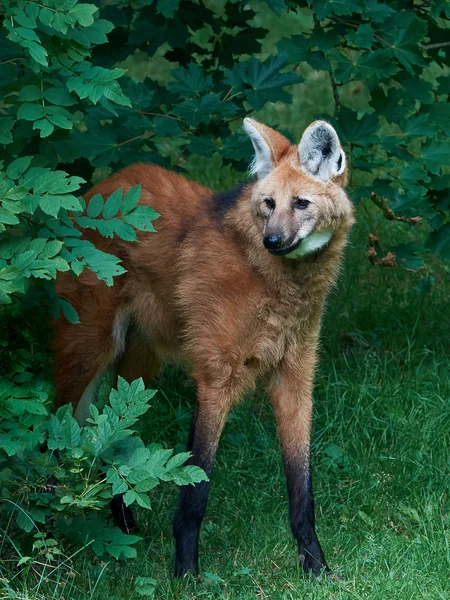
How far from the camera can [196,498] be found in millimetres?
3373

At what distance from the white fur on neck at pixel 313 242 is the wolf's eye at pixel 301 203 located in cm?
10

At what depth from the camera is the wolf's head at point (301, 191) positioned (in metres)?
3.20

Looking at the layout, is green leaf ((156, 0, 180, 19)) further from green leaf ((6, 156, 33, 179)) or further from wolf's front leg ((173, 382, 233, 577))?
wolf's front leg ((173, 382, 233, 577))

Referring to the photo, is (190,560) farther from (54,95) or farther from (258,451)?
(54,95)

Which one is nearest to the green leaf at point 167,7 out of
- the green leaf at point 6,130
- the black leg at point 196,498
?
the green leaf at point 6,130

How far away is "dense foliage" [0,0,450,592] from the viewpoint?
A: 2.75 metres

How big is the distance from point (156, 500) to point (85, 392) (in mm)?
550

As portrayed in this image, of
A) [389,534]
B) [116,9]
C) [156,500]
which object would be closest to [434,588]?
[389,534]

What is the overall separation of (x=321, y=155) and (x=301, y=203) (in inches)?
7.5

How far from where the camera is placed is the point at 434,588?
288cm

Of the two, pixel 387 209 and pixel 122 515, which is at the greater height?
pixel 387 209

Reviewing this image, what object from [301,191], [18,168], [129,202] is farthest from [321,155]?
[18,168]

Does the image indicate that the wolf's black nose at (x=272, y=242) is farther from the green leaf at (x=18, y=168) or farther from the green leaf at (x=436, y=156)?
the green leaf at (x=436, y=156)

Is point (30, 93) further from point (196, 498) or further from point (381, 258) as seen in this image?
point (381, 258)
